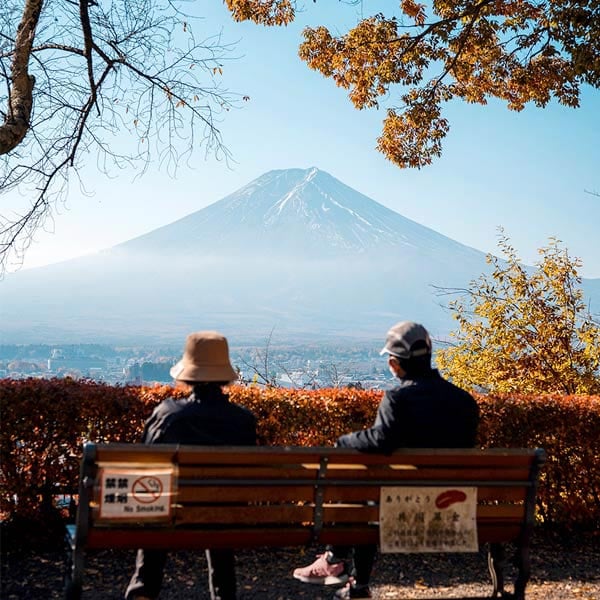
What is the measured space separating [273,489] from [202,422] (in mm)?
460

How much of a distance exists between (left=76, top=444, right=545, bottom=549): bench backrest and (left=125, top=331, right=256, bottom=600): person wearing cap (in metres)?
0.24

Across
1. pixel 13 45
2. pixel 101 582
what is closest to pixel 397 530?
pixel 101 582

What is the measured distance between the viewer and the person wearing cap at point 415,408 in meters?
4.05

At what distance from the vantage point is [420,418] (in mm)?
4148

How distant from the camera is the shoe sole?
4.79m

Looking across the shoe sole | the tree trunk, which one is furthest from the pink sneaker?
the tree trunk

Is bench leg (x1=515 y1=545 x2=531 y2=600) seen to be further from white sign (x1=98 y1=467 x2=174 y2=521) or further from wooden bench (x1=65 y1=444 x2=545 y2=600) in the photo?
white sign (x1=98 y1=467 x2=174 y2=521)


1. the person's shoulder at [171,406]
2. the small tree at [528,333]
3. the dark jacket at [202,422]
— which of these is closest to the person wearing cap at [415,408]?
the dark jacket at [202,422]

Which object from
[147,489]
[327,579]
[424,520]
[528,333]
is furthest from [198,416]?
[528,333]

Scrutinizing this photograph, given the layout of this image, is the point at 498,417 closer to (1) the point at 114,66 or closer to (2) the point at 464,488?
(2) the point at 464,488

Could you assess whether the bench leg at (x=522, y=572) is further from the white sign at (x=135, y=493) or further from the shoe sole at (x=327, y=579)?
the white sign at (x=135, y=493)

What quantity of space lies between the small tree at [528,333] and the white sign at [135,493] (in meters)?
8.08

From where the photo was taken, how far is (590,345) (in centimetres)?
1105

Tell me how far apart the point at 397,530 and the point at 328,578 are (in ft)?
3.06
